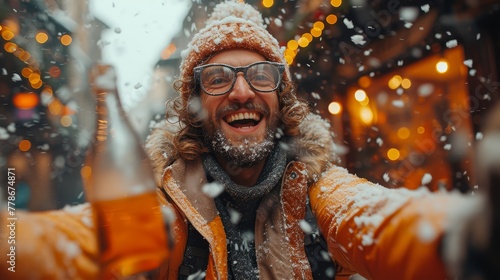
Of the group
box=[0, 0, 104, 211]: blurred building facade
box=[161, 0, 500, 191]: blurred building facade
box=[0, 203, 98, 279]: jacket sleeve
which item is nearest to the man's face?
box=[0, 203, 98, 279]: jacket sleeve

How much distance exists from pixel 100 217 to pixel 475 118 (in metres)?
4.42

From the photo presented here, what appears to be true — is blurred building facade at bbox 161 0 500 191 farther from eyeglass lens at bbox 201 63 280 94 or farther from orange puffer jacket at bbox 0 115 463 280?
orange puffer jacket at bbox 0 115 463 280

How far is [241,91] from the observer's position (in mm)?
2160

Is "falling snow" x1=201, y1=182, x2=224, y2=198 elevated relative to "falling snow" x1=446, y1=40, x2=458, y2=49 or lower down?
lower down

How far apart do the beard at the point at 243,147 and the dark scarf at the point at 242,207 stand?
0.22 feet

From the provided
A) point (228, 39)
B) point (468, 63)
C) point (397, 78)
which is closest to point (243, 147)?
point (228, 39)

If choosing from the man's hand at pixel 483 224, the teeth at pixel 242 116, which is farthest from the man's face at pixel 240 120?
the man's hand at pixel 483 224

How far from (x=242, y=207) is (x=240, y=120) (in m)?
0.54

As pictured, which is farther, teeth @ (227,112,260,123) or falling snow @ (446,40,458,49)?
falling snow @ (446,40,458,49)

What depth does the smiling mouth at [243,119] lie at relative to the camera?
2.21m

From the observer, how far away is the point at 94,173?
919 mm

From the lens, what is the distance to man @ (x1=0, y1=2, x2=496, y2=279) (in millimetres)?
1567

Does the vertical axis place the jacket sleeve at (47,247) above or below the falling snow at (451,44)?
below

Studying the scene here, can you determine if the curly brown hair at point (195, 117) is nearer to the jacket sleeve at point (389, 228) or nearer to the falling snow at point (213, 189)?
the falling snow at point (213, 189)
